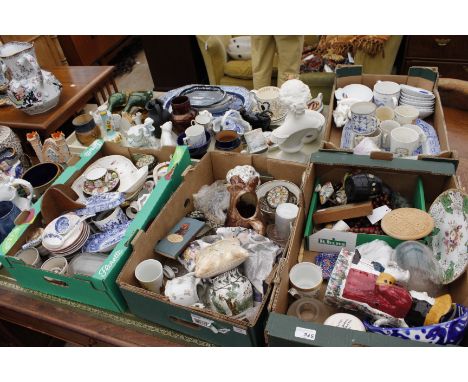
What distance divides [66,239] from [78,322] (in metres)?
0.23

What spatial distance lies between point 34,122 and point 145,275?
104cm

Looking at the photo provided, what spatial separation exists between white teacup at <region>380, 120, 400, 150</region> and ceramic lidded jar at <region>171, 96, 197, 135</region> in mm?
719

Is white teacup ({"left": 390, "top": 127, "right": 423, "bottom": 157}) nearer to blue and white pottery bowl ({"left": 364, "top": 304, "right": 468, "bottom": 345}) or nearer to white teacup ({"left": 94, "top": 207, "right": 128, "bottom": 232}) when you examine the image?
blue and white pottery bowl ({"left": 364, "top": 304, "right": 468, "bottom": 345})

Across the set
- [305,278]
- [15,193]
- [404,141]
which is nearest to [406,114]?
[404,141]

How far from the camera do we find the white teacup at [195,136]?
4.78 feet

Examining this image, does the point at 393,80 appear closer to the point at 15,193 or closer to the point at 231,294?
the point at 231,294

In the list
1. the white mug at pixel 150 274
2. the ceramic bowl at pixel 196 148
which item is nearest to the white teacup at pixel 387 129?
the ceramic bowl at pixel 196 148

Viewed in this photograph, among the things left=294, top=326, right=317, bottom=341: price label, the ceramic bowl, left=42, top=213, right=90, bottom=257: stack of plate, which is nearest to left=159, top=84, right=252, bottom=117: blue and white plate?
the ceramic bowl

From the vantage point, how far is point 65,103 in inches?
71.9

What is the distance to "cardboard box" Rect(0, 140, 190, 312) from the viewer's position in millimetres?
1016

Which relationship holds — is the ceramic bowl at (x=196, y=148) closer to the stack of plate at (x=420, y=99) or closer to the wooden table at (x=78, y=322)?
the wooden table at (x=78, y=322)

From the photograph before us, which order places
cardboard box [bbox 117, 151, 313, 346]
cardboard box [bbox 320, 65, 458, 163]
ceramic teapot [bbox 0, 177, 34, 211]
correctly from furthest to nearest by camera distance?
cardboard box [bbox 320, 65, 458, 163], ceramic teapot [bbox 0, 177, 34, 211], cardboard box [bbox 117, 151, 313, 346]

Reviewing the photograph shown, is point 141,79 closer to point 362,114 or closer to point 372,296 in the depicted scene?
point 362,114

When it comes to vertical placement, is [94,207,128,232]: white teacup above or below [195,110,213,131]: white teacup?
below
